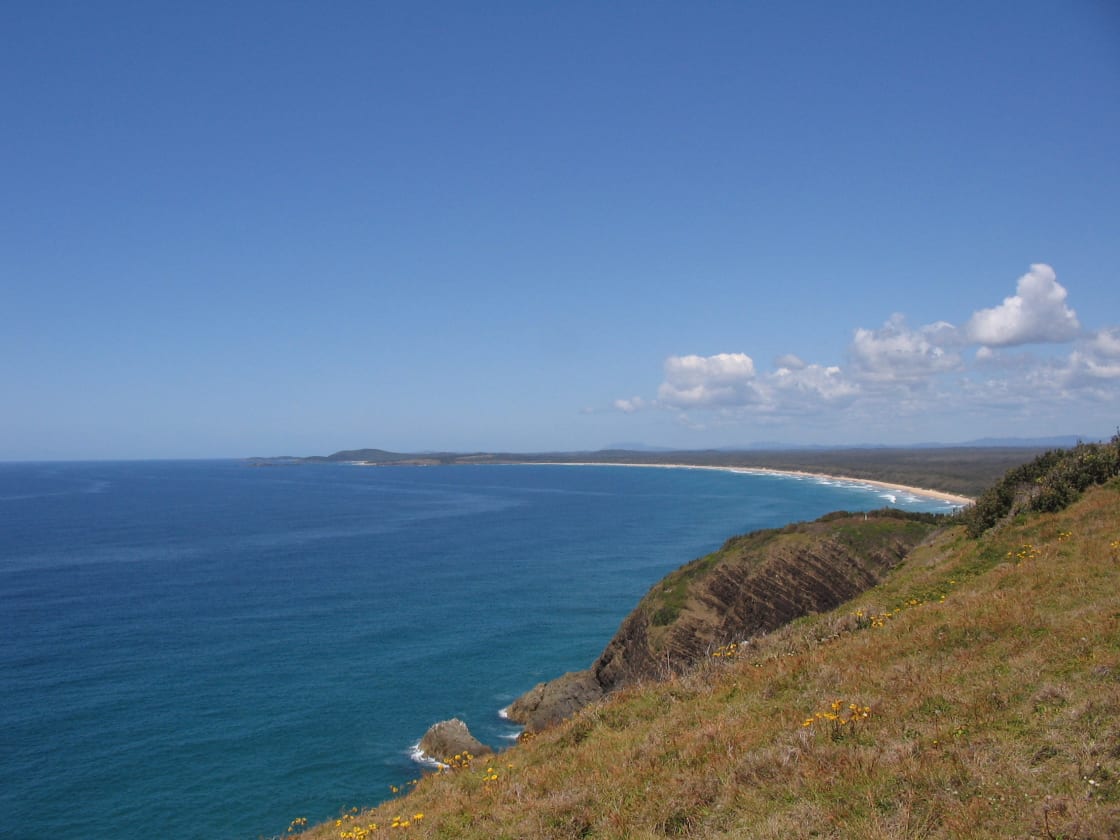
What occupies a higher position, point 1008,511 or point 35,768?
point 1008,511

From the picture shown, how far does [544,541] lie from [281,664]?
185 ft

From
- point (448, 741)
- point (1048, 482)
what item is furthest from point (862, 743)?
point (448, 741)

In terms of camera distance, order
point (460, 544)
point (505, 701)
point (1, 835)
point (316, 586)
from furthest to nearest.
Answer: point (460, 544)
point (316, 586)
point (505, 701)
point (1, 835)

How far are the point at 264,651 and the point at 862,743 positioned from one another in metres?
47.9

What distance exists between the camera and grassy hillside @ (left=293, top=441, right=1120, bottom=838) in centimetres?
818

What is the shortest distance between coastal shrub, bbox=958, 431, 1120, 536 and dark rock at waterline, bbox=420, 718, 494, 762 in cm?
2340

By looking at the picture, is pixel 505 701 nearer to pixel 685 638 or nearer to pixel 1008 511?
pixel 685 638

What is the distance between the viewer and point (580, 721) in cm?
1480

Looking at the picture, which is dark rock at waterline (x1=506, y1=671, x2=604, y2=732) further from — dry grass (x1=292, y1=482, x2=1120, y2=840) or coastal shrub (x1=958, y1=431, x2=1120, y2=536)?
dry grass (x1=292, y1=482, x2=1120, y2=840)

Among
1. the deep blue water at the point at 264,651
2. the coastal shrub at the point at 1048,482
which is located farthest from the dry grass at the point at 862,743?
the deep blue water at the point at 264,651

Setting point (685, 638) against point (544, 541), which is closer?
point (685, 638)

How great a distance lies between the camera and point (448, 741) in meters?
33.1

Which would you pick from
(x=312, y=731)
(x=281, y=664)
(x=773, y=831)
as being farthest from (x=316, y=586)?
(x=773, y=831)

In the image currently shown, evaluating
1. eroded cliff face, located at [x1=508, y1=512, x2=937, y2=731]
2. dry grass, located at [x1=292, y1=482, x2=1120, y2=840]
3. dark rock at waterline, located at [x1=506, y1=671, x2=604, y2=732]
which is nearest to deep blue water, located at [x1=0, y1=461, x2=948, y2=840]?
dark rock at waterline, located at [x1=506, y1=671, x2=604, y2=732]
